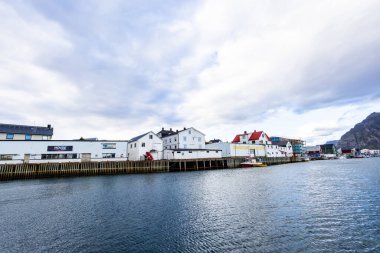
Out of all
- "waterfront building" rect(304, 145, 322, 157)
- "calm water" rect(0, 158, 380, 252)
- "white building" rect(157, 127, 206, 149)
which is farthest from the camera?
"waterfront building" rect(304, 145, 322, 157)

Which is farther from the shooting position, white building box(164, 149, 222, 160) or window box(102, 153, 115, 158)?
white building box(164, 149, 222, 160)

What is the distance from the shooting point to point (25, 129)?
61562 mm

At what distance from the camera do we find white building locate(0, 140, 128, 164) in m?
44.5

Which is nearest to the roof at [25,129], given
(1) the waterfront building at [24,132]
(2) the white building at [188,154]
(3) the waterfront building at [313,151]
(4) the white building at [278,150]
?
(1) the waterfront building at [24,132]

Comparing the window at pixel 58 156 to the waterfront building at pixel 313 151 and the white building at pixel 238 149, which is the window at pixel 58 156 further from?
the waterfront building at pixel 313 151

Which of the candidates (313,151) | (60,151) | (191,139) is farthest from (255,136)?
(313,151)

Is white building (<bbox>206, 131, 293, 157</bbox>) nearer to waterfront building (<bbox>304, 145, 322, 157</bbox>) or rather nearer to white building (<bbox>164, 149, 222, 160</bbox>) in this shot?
white building (<bbox>164, 149, 222, 160</bbox>)

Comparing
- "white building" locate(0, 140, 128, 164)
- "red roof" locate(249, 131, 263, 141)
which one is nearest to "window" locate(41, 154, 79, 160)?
"white building" locate(0, 140, 128, 164)

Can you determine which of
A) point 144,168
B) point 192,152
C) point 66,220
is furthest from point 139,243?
point 192,152

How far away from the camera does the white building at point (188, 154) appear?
192ft

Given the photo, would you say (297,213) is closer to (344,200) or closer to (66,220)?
(344,200)

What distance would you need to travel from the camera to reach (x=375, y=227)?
11648 mm

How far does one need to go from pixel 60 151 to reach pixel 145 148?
19.6 metres

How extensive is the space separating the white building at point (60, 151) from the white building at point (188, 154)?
11.5 metres
